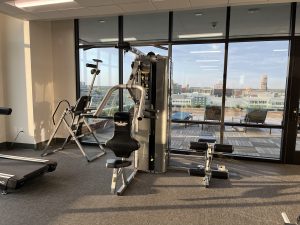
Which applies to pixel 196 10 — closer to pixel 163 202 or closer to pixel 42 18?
pixel 42 18

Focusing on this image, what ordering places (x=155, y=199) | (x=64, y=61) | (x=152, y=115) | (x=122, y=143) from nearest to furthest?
(x=155, y=199)
(x=122, y=143)
(x=152, y=115)
(x=64, y=61)

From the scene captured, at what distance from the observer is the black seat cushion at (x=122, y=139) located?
3.34m

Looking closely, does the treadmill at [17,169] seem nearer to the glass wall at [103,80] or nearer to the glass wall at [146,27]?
the glass wall at [103,80]

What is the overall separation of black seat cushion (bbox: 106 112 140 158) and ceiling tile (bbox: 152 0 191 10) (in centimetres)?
212

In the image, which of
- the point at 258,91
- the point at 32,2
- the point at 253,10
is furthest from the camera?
the point at 258,91

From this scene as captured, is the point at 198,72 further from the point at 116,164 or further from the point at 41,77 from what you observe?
the point at 41,77

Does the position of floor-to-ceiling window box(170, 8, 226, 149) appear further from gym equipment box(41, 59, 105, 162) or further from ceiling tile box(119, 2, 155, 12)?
gym equipment box(41, 59, 105, 162)

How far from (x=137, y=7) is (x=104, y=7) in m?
0.61

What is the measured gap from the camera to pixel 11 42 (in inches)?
211

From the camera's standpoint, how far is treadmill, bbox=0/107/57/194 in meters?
3.28

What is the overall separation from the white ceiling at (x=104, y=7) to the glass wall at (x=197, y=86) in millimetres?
979

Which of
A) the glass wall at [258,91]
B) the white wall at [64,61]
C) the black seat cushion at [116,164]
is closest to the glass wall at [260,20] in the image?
the glass wall at [258,91]

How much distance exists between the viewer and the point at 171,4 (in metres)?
4.21

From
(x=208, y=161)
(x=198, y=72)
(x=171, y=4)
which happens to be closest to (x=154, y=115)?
(x=208, y=161)
